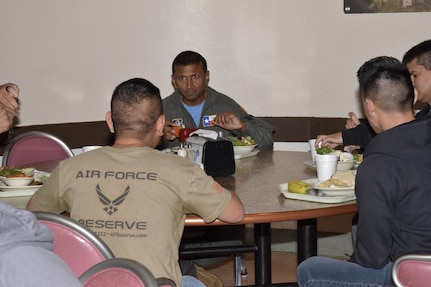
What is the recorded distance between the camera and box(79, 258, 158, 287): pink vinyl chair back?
85.5 inches

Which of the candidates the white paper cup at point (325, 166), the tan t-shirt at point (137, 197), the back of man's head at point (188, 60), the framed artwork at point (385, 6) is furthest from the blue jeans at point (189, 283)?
the framed artwork at point (385, 6)

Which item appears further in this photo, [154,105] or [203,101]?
[203,101]

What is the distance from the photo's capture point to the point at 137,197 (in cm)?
257

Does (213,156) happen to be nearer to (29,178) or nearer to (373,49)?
(29,178)

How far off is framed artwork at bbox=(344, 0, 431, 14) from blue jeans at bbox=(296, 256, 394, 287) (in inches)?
112

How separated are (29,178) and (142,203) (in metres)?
0.99

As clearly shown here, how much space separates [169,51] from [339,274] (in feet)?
10.1

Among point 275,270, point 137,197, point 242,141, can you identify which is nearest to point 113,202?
point 137,197

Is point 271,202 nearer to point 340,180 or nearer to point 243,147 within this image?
point 340,180

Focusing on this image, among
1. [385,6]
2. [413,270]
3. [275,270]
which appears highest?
[385,6]

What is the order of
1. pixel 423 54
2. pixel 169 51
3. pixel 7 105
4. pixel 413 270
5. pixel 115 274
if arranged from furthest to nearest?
pixel 169 51 → pixel 7 105 → pixel 423 54 → pixel 413 270 → pixel 115 274

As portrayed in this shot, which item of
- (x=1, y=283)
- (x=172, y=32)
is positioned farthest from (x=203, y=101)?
(x=1, y=283)

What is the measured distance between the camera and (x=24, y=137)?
176 inches

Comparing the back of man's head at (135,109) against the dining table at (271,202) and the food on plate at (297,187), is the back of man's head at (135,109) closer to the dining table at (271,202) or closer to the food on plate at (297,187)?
the dining table at (271,202)
